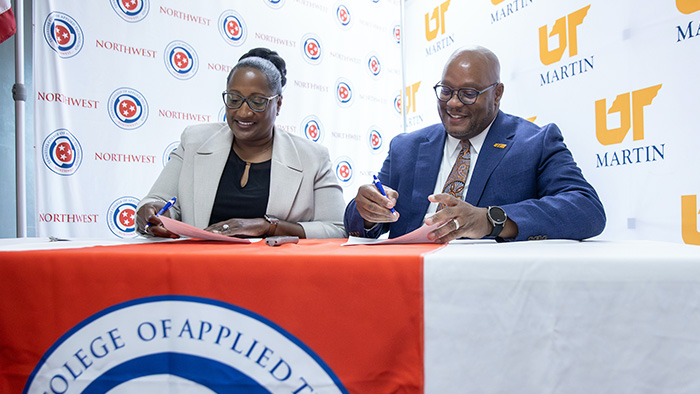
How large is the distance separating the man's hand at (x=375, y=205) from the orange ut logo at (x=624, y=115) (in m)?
1.73

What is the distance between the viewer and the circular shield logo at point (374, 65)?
4.41 meters

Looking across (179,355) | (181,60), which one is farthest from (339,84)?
(179,355)

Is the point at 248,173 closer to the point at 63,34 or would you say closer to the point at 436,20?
the point at 63,34

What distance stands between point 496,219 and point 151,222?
1065 mm

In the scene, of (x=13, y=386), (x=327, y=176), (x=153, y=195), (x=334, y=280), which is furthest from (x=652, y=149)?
(x=13, y=386)

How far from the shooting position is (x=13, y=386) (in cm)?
88

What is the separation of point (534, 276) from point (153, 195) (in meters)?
1.54

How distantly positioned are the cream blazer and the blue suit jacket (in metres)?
0.26

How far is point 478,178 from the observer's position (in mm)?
1659

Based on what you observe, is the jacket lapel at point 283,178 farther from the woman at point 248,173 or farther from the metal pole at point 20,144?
the metal pole at point 20,144

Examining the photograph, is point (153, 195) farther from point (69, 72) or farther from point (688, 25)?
point (688, 25)

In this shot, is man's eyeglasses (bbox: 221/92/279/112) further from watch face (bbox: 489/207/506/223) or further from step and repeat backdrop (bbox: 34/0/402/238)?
step and repeat backdrop (bbox: 34/0/402/238)

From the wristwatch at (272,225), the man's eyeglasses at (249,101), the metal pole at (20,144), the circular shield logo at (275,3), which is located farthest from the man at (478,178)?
the circular shield logo at (275,3)

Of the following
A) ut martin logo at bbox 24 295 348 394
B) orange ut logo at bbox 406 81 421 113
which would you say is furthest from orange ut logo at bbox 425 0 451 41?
ut martin logo at bbox 24 295 348 394
